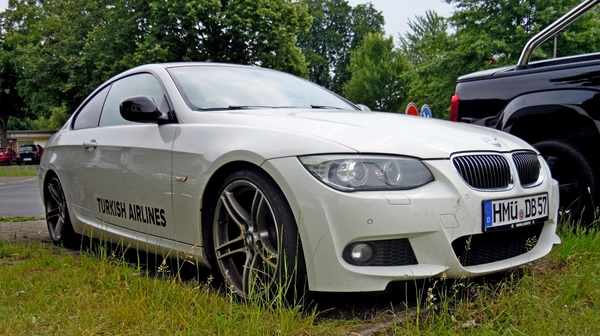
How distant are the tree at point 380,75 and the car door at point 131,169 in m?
42.1

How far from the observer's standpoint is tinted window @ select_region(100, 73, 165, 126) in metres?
3.91

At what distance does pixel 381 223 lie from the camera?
2473 mm

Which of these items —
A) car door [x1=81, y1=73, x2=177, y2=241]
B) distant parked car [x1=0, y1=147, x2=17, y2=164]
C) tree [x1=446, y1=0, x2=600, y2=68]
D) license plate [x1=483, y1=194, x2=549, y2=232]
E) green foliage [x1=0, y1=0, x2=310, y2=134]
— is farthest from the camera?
distant parked car [x1=0, y1=147, x2=17, y2=164]

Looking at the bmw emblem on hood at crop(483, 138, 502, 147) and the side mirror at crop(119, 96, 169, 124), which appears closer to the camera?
the bmw emblem on hood at crop(483, 138, 502, 147)

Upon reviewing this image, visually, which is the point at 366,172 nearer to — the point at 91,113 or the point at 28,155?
the point at 91,113

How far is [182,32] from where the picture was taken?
2853 centimetres

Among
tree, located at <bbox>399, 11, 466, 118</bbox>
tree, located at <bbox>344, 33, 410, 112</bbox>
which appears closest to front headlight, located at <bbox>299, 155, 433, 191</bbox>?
tree, located at <bbox>399, 11, 466, 118</bbox>

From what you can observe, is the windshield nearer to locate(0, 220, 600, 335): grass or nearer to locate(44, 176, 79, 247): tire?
locate(0, 220, 600, 335): grass

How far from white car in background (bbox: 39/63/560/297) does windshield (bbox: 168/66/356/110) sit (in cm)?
1

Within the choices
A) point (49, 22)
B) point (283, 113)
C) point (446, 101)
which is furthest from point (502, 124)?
point (49, 22)

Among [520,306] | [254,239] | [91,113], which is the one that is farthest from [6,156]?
[520,306]

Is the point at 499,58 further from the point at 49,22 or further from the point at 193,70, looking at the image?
the point at 49,22

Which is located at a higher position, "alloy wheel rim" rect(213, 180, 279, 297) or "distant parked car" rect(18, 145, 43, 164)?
"alloy wheel rim" rect(213, 180, 279, 297)

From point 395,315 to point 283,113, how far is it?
1330 mm
